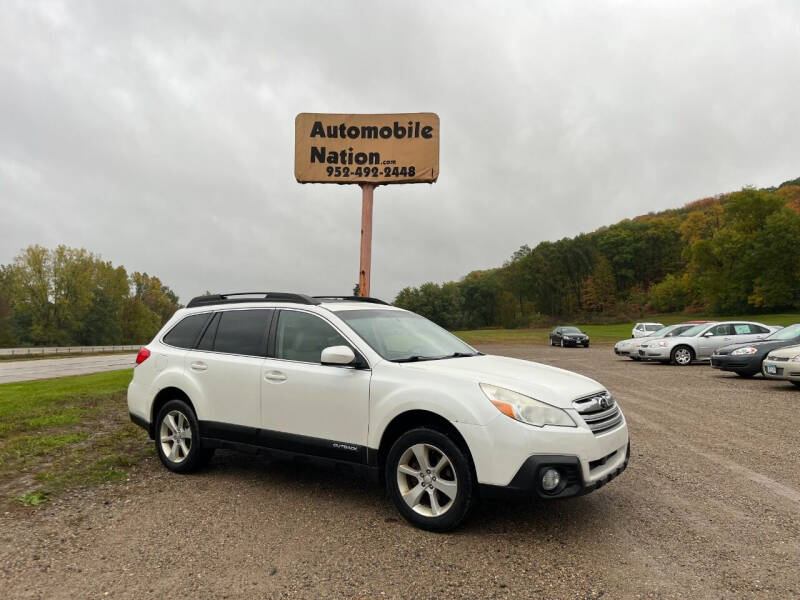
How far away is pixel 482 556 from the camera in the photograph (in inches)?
143

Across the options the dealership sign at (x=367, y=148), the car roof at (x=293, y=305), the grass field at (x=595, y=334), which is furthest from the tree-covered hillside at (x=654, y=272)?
the car roof at (x=293, y=305)

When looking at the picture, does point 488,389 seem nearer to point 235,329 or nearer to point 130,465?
point 235,329

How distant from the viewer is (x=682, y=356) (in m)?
20.0

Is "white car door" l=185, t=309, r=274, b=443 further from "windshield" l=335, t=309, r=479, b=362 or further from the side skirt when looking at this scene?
"windshield" l=335, t=309, r=479, b=362

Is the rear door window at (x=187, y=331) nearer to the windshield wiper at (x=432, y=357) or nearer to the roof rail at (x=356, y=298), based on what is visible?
the roof rail at (x=356, y=298)

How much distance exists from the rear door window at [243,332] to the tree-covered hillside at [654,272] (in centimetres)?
7574

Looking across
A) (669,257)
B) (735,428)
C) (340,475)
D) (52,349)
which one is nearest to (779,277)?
(669,257)

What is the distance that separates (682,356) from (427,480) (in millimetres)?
18693

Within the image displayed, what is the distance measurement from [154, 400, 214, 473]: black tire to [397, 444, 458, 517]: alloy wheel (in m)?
2.35

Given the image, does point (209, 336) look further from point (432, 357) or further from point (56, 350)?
point (56, 350)

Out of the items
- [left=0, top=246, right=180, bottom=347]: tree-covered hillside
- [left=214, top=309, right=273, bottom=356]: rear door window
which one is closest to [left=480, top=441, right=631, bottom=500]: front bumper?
[left=214, top=309, right=273, bottom=356]: rear door window

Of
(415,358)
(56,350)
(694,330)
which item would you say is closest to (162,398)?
(415,358)

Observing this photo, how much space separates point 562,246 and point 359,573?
10810cm

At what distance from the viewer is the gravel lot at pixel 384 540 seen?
3244 millimetres
